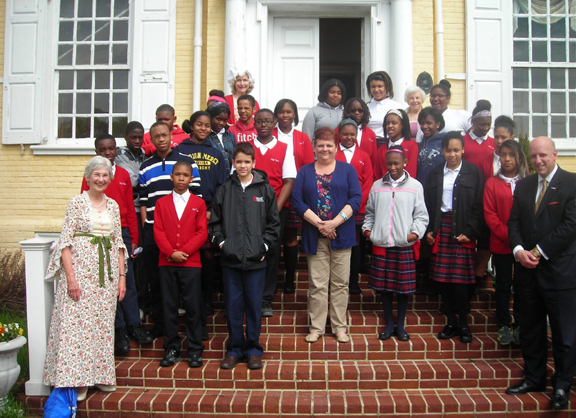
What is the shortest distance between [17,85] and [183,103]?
2604 mm

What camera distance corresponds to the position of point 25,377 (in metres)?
4.57

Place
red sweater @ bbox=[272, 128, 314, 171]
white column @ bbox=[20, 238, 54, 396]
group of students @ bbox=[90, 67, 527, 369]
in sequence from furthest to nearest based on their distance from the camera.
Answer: red sweater @ bbox=[272, 128, 314, 171], group of students @ bbox=[90, 67, 527, 369], white column @ bbox=[20, 238, 54, 396]

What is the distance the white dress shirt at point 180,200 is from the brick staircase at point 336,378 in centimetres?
116

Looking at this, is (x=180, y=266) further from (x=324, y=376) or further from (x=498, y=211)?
(x=498, y=211)

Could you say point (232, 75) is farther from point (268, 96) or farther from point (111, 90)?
point (111, 90)

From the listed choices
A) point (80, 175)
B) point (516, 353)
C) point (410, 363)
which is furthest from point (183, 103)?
point (516, 353)

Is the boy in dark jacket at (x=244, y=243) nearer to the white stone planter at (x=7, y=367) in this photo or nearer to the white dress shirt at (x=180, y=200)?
the white dress shirt at (x=180, y=200)

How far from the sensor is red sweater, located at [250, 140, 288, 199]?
4871 millimetres

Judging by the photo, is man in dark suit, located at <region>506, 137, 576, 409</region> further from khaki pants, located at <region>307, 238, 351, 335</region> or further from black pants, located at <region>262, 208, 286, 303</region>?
black pants, located at <region>262, 208, 286, 303</region>

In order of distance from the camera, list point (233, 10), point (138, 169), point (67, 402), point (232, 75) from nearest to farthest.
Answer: point (67, 402)
point (138, 169)
point (232, 75)
point (233, 10)

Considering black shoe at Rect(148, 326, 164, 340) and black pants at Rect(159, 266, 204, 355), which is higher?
black pants at Rect(159, 266, 204, 355)

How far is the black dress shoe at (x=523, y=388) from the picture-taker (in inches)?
157

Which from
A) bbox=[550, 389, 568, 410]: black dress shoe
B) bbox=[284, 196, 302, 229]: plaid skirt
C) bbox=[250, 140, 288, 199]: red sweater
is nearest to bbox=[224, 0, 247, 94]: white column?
bbox=[250, 140, 288, 199]: red sweater

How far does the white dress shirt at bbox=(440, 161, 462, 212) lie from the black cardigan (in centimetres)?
3
